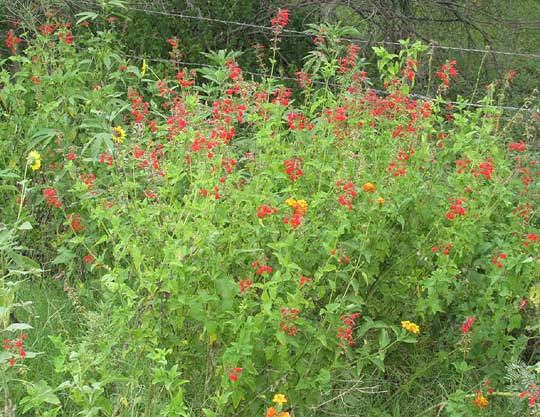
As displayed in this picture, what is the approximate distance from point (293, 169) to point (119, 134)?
107 cm

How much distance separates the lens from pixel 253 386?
2820mm

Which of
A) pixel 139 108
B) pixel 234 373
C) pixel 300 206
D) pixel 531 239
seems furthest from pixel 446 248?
pixel 139 108

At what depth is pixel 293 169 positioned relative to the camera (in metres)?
3.35

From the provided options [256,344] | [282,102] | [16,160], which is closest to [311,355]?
[256,344]

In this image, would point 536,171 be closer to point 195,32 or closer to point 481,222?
point 481,222

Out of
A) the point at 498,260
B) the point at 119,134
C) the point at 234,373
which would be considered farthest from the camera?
the point at 119,134

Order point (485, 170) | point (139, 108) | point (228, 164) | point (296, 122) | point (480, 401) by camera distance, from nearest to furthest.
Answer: point (228, 164) → point (480, 401) → point (485, 170) → point (296, 122) → point (139, 108)

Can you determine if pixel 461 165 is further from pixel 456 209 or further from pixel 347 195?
pixel 347 195

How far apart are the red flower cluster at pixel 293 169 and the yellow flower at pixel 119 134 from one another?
29.1 inches

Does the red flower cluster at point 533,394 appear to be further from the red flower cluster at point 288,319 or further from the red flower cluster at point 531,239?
the red flower cluster at point 288,319

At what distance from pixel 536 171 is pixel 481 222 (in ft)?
3.30

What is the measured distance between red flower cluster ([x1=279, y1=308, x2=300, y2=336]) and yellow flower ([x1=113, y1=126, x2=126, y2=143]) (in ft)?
4.20

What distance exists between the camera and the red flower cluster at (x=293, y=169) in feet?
11.0

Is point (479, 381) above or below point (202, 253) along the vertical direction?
below
